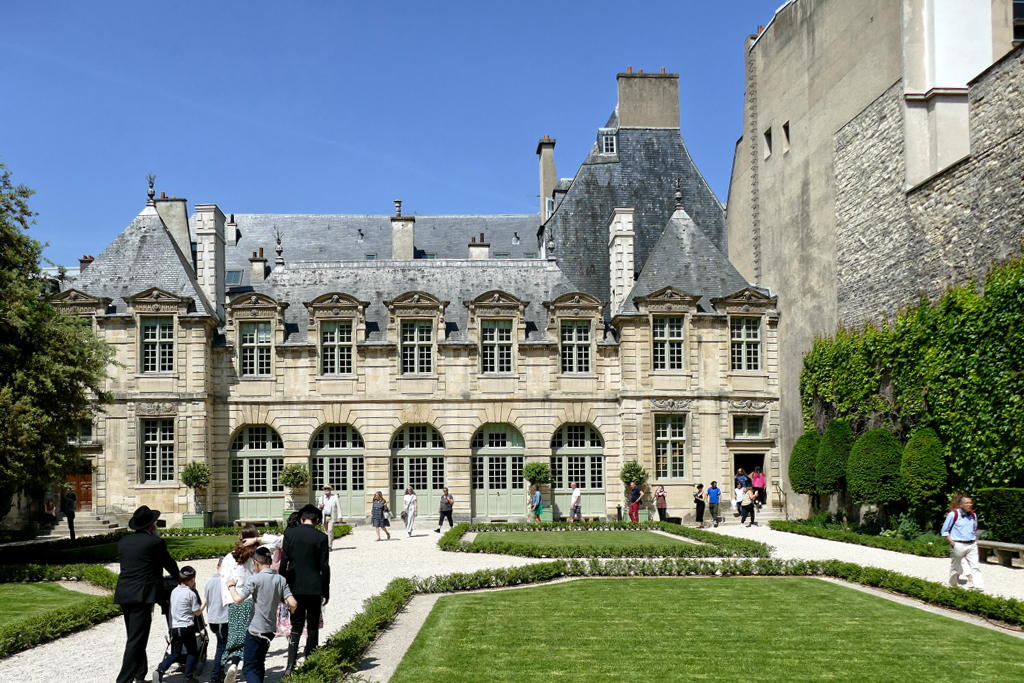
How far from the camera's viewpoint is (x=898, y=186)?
26.1 metres

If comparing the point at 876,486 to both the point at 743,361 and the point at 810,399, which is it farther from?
the point at 743,361

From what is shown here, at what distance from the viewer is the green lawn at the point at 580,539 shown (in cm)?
2177

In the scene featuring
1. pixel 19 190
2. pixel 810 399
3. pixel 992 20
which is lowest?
pixel 810 399

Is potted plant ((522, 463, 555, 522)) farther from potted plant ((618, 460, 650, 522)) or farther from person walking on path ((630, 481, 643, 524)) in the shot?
person walking on path ((630, 481, 643, 524))

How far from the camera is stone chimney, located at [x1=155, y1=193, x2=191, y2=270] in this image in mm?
36406

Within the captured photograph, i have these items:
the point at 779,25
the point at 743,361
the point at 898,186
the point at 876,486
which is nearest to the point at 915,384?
the point at 876,486

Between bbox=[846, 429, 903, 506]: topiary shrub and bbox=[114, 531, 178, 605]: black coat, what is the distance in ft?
65.5

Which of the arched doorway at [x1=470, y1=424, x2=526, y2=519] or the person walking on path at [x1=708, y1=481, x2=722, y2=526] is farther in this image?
the arched doorway at [x1=470, y1=424, x2=526, y2=519]

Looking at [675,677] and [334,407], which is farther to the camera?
[334,407]

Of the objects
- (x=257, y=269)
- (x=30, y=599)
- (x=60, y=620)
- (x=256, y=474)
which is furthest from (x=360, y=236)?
(x=60, y=620)

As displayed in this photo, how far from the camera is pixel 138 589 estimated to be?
9719 millimetres

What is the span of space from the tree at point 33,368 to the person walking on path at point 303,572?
39.0 feet

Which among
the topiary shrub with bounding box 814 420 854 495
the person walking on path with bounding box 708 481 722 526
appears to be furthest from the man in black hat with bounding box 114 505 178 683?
the person walking on path with bounding box 708 481 722 526

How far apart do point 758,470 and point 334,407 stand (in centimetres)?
1491
